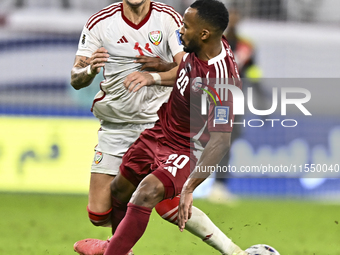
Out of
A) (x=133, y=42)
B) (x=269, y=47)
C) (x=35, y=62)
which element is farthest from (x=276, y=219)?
(x=35, y=62)

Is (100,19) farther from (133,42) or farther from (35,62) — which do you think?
(35,62)

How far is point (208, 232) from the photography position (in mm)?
3586

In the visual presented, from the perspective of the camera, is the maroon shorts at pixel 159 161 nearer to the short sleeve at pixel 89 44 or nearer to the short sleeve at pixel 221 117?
the short sleeve at pixel 221 117

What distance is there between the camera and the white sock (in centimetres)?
357

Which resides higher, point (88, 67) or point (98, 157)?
point (88, 67)

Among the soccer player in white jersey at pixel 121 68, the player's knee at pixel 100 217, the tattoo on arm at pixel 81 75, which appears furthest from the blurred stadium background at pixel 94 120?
the tattoo on arm at pixel 81 75

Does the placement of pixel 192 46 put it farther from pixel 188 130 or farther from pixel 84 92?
pixel 84 92

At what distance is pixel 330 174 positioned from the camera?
732 cm

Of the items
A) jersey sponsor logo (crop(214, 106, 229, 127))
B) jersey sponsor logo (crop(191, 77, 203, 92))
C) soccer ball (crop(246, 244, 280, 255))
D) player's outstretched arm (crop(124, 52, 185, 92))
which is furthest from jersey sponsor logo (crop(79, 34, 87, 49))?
soccer ball (crop(246, 244, 280, 255))

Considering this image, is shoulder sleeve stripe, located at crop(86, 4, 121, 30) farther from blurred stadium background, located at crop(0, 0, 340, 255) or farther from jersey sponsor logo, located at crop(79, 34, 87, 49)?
blurred stadium background, located at crop(0, 0, 340, 255)

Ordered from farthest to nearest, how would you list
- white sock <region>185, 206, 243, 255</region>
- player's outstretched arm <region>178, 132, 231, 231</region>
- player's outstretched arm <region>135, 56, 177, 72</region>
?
1. player's outstretched arm <region>135, 56, 177, 72</region>
2. white sock <region>185, 206, 243, 255</region>
3. player's outstretched arm <region>178, 132, 231, 231</region>

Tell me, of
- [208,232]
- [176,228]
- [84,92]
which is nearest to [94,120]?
[84,92]

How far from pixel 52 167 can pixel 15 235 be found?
2175 millimetres

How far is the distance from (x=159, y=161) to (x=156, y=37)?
0.98 m
